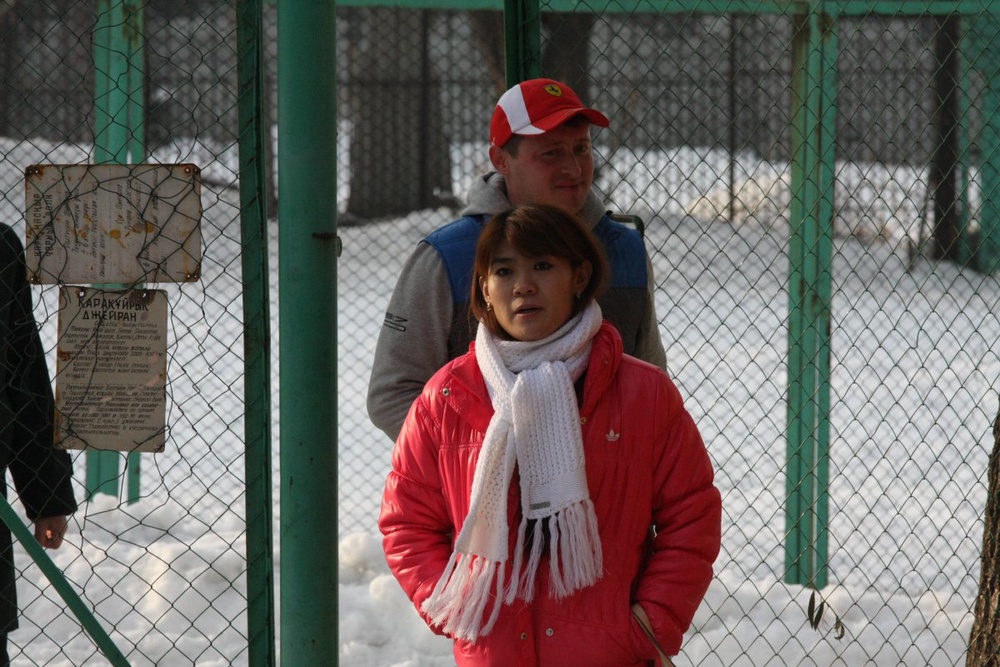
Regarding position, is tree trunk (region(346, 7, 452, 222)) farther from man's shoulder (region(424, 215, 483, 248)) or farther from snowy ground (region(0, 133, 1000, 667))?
man's shoulder (region(424, 215, 483, 248))

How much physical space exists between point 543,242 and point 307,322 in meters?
0.68

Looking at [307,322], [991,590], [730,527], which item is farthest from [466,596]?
[730,527]

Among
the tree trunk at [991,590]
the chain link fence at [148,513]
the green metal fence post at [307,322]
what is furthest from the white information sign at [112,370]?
the tree trunk at [991,590]

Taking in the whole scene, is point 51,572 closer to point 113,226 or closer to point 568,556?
point 113,226

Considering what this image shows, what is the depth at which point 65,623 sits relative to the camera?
4.13m

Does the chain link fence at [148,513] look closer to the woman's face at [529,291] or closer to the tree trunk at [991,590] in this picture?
the woman's face at [529,291]

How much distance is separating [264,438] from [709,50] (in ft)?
29.2

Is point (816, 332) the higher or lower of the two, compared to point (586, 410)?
lower

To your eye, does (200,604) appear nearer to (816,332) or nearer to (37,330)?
(37,330)

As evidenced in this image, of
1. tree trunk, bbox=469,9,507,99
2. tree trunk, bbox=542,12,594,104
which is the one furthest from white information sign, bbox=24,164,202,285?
tree trunk, bbox=469,9,507,99

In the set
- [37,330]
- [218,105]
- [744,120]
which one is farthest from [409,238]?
[37,330]

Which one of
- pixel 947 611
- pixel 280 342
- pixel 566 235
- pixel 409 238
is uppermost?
pixel 566 235

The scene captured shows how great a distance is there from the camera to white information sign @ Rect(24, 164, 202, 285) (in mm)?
2670

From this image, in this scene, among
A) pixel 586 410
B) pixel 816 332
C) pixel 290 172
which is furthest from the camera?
pixel 816 332
